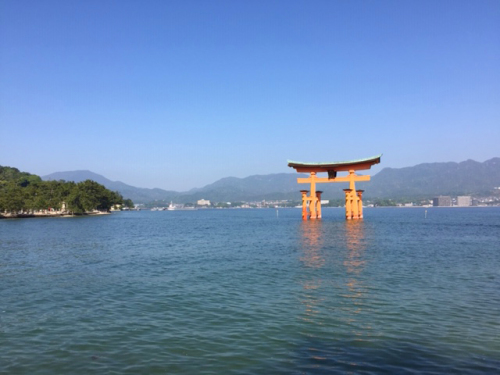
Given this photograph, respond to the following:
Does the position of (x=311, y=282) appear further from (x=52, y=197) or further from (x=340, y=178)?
(x=52, y=197)

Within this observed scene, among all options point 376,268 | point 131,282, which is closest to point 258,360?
point 131,282

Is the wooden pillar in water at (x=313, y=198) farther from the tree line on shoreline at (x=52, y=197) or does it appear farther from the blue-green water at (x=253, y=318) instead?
the tree line on shoreline at (x=52, y=197)

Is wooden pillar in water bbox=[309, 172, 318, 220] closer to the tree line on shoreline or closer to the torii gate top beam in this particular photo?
the torii gate top beam

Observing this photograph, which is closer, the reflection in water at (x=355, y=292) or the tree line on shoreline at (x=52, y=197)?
the reflection in water at (x=355, y=292)

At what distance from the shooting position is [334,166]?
5712 centimetres

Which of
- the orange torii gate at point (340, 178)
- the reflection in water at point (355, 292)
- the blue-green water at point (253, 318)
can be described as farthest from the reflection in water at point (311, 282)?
the orange torii gate at point (340, 178)

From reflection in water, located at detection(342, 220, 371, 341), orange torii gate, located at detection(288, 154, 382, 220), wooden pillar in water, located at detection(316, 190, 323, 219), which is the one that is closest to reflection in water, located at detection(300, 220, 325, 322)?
reflection in water, located at detection(342, 220, 371, 341)

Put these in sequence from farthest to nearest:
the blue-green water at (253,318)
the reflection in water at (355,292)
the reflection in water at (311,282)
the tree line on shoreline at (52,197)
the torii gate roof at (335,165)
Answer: the tree line on shoreline at (52,197) → the torii gate roof at (335,165) → the reflection in water at (311,282) → the reflection in water at (355,292) → the blue-green water at (253,318)

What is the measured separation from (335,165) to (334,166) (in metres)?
0.55

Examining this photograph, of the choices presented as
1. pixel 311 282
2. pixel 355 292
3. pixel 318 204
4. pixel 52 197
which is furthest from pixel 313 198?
pixel 52 197

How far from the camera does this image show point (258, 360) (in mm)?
7121

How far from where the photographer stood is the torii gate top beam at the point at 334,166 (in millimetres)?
54500

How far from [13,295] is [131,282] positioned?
379 centimetres

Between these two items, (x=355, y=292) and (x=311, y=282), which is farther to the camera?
(x=311, y=282)
